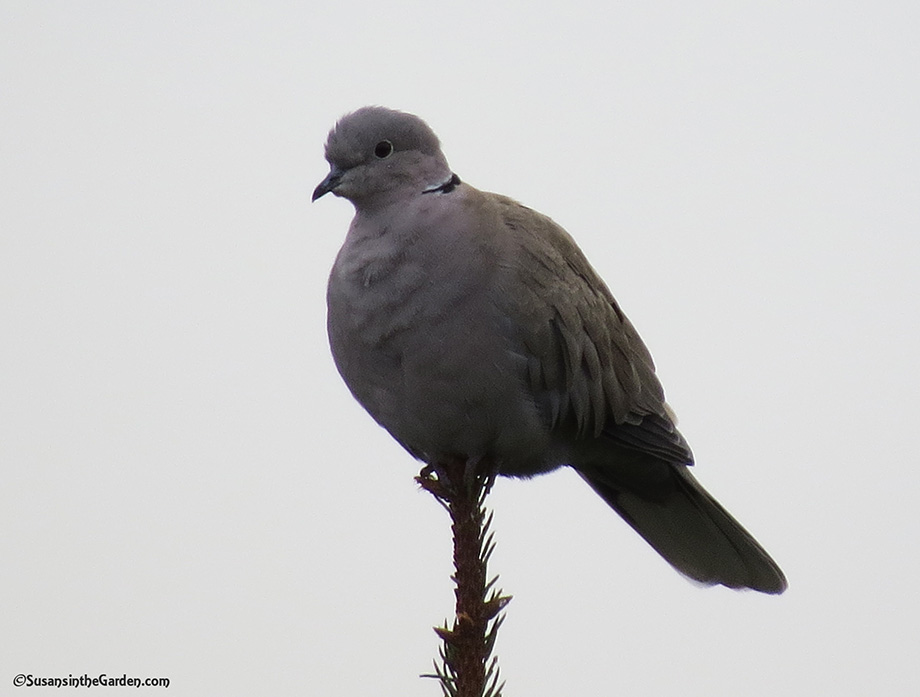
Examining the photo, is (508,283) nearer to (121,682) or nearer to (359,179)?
(359,179)

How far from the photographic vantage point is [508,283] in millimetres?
3104

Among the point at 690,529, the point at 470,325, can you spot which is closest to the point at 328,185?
the point at 470,325

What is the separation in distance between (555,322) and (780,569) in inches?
49.5

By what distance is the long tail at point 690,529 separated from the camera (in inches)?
152

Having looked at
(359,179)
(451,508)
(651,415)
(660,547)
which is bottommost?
(451,508)

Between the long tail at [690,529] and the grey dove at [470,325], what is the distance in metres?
0.25

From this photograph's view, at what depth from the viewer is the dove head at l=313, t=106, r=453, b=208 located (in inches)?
129

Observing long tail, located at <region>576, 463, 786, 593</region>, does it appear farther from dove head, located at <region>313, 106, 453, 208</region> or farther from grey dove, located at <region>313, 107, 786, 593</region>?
dove head, located at <region>313, 106, 453, 208</region>

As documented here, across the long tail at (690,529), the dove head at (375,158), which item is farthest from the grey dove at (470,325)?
the long tail at (690,529)

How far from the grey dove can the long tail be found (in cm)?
25

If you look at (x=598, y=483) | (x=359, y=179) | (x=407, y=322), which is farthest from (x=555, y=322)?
(x=598, y=483)

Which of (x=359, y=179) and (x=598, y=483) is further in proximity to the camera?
(x=598, y=483)

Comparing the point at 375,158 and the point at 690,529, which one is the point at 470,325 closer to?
the point at 375,158

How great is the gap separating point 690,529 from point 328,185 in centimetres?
169
